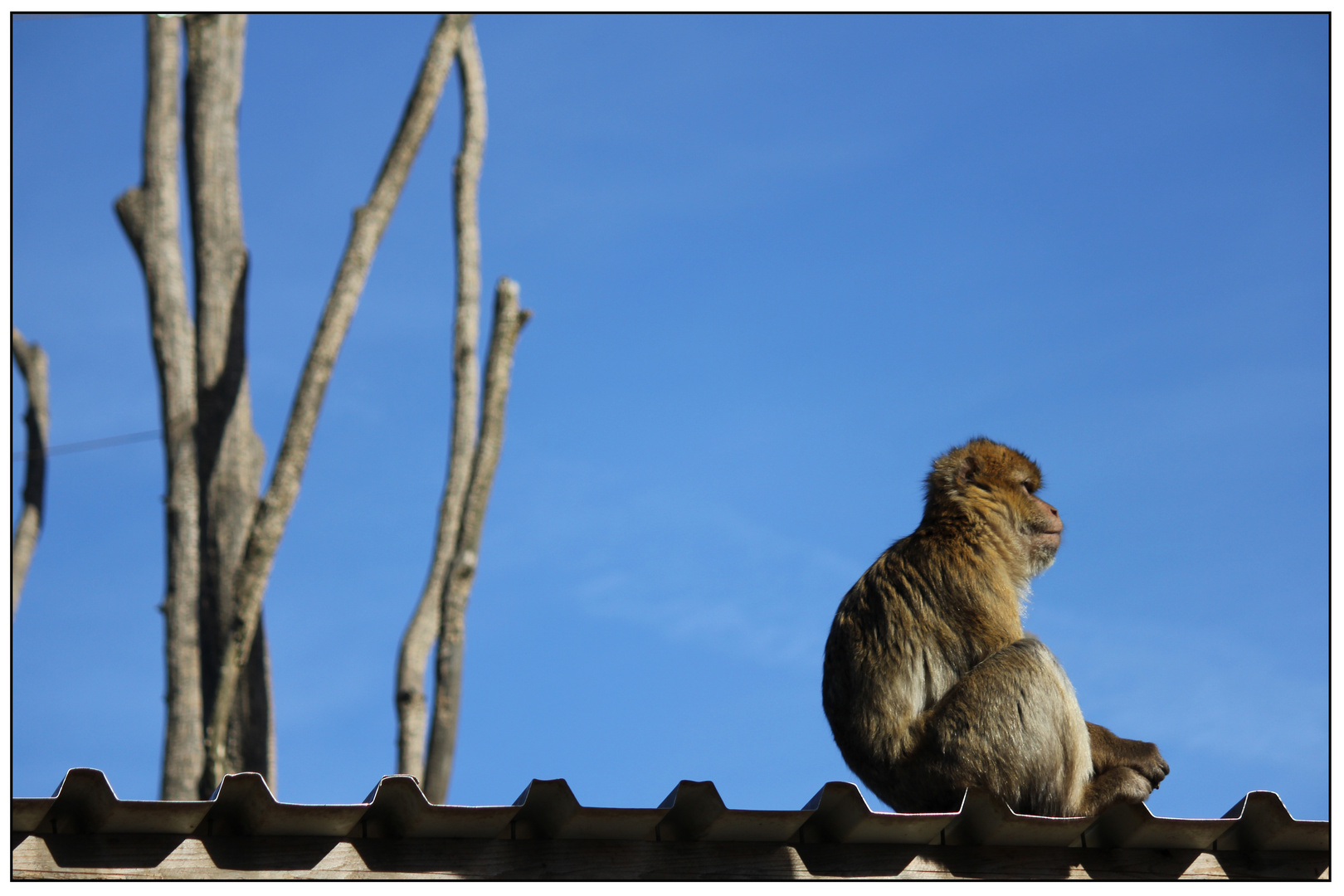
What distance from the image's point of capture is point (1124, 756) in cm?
473

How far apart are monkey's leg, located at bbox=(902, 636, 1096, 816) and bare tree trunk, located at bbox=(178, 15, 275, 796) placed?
5.31 metres

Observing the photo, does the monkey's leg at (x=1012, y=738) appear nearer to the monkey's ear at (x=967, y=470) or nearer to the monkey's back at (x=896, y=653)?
the monkey's back at (x=896, y=653)

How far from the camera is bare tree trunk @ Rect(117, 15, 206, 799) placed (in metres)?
8.62

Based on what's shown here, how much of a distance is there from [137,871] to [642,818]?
1284 millimetres

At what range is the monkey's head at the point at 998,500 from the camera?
210 inches

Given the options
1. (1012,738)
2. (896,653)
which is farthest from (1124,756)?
(896,653)

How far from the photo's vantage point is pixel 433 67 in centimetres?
966

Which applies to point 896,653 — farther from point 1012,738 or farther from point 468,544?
point 468,544

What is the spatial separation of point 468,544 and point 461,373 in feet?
4.29

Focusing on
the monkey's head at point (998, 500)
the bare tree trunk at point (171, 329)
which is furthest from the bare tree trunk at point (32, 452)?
the monkey's head at point (998, 500)

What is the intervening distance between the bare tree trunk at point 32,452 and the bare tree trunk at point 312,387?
4.76m

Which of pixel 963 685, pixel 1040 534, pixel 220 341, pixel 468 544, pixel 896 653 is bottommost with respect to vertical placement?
pixel 963 685

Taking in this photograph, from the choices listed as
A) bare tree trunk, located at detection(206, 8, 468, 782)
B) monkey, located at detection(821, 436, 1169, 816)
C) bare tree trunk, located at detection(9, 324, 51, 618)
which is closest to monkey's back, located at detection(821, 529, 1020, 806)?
monkey, located at detection(821, 436, 1169, 816)

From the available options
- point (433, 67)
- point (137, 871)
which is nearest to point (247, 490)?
point (433, 67)
